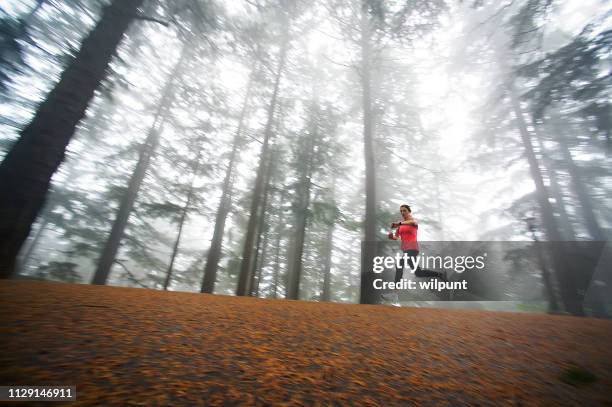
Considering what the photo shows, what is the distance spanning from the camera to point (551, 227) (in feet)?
44.2

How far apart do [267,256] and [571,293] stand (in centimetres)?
1909

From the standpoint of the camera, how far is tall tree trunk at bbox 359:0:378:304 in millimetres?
9711

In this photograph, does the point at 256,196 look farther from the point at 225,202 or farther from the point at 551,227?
the point at 551,227

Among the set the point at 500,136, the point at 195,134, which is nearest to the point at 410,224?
the point at 195,134

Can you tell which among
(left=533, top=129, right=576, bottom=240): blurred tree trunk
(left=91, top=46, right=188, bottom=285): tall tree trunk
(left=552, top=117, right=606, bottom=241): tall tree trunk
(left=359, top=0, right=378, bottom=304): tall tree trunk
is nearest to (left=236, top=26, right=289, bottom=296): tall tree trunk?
(left=359, top=0, right=378, bottom=304): tall tree trunk

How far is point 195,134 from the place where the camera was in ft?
48.3

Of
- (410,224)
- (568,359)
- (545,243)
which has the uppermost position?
(545,243)

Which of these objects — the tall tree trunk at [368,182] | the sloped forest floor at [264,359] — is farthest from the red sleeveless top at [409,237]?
the tall tree trunk at [368,182]

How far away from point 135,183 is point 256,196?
749 centimetres

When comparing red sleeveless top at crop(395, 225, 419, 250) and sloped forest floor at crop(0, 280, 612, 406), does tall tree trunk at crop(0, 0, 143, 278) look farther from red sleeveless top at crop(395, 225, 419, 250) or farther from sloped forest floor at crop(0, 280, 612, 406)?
red sleeveless top at crop(395, 225, 419, 250)

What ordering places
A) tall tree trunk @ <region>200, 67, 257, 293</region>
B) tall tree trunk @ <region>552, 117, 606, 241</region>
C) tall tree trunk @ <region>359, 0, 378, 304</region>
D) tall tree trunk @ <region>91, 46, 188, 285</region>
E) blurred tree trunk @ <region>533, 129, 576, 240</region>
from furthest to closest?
blurred tree trunk @ <region>533, 129, 576, 240</region>, tall tree trunk @ <region>552, 117, 606, 241</region>, tall tree trunk @ <region>200, 67, 257, 293</region>, tall tree trunk @ <region>91, 46, 188, 285</region>, tall tree trunk @ <region>359, 0, 378, 304</region>

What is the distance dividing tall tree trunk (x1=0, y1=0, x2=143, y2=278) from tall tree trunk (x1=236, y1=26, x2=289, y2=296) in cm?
780

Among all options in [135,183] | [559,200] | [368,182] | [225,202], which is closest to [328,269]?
[225,202]

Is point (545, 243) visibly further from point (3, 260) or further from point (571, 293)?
point (3, 260)
